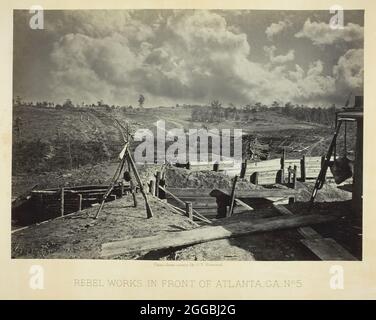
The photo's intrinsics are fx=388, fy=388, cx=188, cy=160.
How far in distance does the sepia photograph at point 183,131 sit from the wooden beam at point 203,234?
0.04 feet

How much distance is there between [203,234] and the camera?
3.44m

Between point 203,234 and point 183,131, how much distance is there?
94 centimetres

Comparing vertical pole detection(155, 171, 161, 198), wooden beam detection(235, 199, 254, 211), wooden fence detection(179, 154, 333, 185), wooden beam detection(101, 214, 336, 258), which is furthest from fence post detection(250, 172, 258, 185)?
vertical pole detection(155, 171, 161, 198)

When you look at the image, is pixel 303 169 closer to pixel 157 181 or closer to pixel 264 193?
pixel 264 193

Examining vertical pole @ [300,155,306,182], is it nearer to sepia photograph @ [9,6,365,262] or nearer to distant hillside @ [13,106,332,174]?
sepia photograph @ [9,6,365,262]

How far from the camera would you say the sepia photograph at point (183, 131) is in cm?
344

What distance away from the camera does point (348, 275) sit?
11.2 ft

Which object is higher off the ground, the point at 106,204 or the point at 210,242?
the point at 106,204

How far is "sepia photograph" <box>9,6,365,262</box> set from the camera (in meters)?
3.44

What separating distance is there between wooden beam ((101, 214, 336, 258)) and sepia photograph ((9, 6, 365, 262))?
0.4 inches
